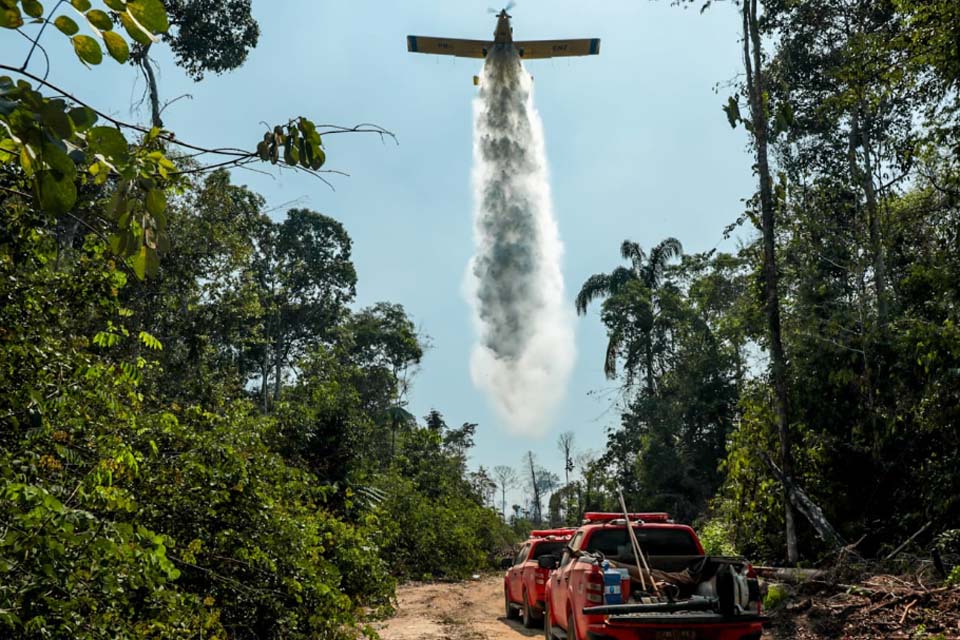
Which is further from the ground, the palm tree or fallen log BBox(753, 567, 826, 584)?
the palm tree

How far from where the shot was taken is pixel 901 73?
15.2 metres

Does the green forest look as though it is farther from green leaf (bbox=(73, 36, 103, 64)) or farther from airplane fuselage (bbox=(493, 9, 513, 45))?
airplane fuselage (bbox=(493, 9, 513, 45))

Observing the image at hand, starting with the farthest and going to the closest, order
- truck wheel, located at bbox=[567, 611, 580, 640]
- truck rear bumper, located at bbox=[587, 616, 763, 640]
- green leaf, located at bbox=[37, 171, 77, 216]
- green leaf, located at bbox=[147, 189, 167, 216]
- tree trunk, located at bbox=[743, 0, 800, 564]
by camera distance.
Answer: tree trunk, located at bbox=[743, 0, 800, 564], truck wheel, located at bbox=[567, 611, 580, 640], truck rear bumper, located at bbox=[587, 616, 763, 640], green leaf, located at bbox=[147, 189, 167, 216], green leaf, located at bbox=[37, 171, 77, 216]

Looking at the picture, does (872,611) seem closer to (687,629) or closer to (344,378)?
(687,629)

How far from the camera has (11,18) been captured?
2238 millimetres

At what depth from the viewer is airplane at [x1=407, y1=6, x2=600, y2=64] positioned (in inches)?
1159

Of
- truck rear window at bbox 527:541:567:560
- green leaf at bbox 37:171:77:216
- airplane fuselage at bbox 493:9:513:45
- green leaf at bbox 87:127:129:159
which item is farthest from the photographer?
airplane fuselage at bbox 493:9:513:45

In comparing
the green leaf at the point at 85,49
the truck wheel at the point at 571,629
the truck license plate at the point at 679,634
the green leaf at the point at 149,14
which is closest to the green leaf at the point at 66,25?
the green leaf at the point at 85,49

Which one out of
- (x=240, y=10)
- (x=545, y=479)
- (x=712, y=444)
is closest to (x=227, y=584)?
(x=240, y=10)

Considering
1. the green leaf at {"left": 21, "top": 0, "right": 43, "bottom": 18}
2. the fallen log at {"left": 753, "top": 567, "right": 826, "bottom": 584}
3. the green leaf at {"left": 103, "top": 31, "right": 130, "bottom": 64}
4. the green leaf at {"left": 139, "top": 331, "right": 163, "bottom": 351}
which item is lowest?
the fallen log at {"left": 753, "top": 567, "right": 826, "bottom": 584}

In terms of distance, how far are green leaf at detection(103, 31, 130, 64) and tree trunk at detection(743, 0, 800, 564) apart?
16.6 metres

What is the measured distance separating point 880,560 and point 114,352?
15888mm

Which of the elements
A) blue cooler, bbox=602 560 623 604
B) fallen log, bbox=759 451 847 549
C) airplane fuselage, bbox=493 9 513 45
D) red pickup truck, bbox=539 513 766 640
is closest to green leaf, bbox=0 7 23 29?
red pickup truck, bbox=539 513 766 640

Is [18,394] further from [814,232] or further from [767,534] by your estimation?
[814,232]
